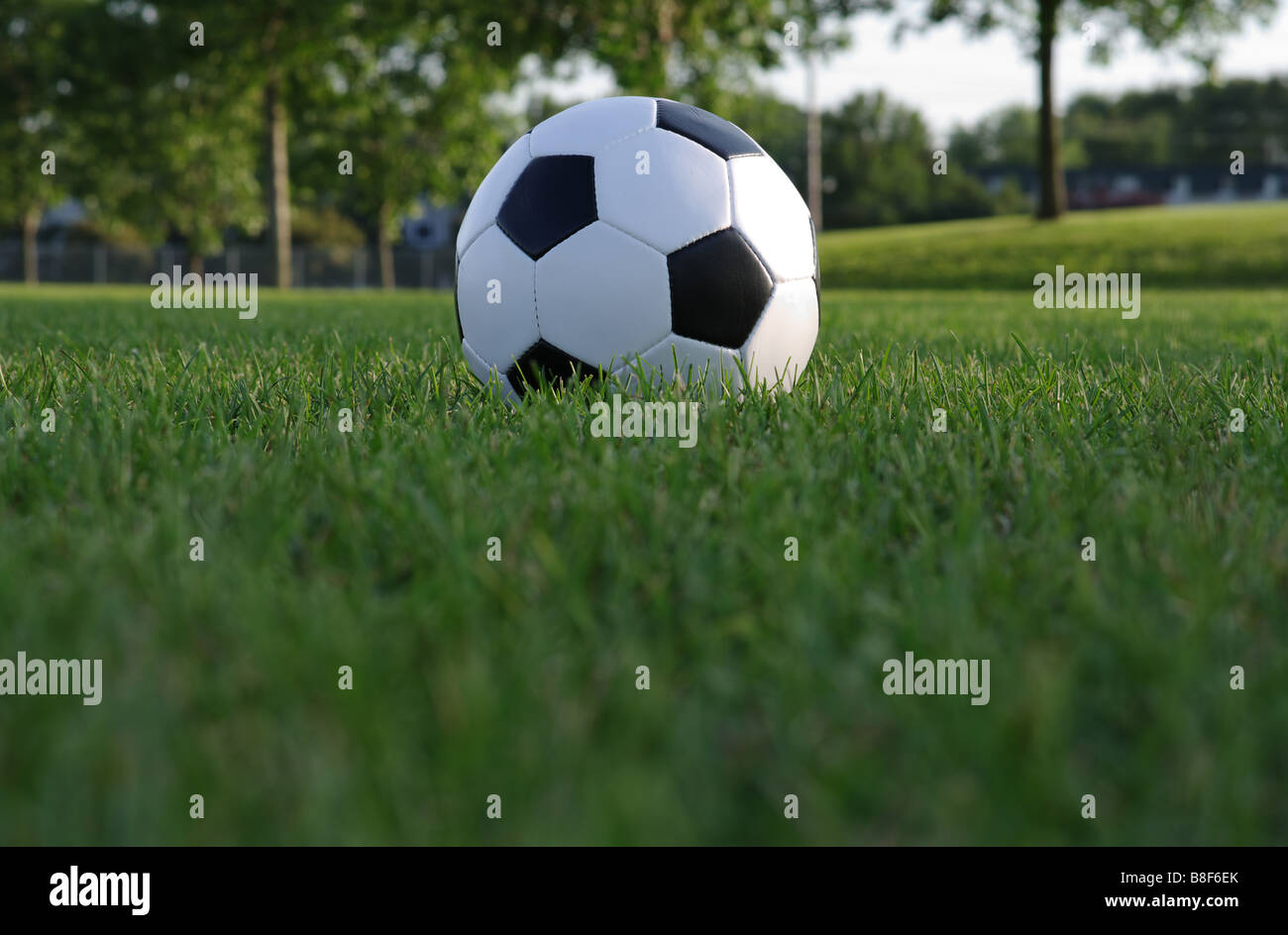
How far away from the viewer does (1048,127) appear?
27438mm

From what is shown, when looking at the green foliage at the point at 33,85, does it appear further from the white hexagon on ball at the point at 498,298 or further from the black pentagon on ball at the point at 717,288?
the black pentagon on ball at the point at 717,288

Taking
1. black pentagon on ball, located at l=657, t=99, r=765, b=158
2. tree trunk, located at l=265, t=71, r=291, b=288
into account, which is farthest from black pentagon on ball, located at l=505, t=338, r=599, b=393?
tree trunk, located at l=265, t=71, r=291, b=288

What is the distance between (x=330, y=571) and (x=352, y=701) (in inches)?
20.8

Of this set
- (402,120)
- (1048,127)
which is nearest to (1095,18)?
(1048,127)

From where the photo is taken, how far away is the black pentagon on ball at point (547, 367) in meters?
3.31

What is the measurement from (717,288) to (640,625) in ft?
6.22

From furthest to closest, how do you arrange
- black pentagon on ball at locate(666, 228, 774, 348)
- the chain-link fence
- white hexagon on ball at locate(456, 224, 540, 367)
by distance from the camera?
the chain-link fence → white hexagon on ball at locate(456, 224, 540, 367) → black pentagon on ball at locate(666, 228, 774, 348)

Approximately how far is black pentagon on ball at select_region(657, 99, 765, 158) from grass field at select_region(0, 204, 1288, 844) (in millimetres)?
1061

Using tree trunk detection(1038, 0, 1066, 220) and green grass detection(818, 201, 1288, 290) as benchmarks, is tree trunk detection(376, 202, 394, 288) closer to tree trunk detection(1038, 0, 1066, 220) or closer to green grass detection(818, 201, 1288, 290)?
green grass detection(818, 201, 1288, 290)

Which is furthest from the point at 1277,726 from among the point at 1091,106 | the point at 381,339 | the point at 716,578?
the point at 1091,106

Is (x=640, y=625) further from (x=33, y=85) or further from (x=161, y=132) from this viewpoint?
(x=33, y=85)

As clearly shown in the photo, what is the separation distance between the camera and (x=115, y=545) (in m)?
1.75

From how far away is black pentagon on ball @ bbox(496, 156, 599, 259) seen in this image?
325cm
